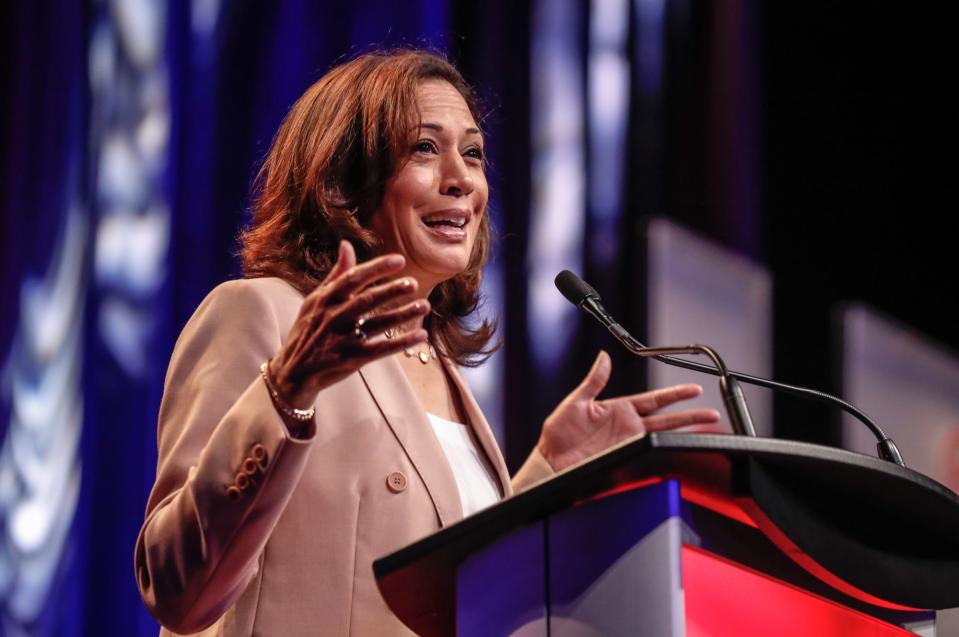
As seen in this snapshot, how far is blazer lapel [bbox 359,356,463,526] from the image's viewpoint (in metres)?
1.45

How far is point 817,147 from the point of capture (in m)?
3.78

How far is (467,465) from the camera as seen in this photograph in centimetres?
168

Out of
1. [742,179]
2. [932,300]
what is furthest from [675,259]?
[932,300]

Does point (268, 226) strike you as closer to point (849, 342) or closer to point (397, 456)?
point (397, 456)

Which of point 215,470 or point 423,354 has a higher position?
point 423,354

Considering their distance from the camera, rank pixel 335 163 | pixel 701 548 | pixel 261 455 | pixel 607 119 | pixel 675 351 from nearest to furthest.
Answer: pixel 701 548
pixel 261 455
pixel 675 351
pixel 335 163
pixel 607 119

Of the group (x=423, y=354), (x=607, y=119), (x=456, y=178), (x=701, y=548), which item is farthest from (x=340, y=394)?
(x=607, y=119)

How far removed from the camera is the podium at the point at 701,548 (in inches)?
35.9

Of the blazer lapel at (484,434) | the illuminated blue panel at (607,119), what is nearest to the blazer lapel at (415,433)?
the blazer lapel at (484,434)

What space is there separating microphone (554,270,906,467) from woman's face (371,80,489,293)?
265mm

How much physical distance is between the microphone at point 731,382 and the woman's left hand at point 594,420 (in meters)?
0.07

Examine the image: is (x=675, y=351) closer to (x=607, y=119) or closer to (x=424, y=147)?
(x=424, y=147)

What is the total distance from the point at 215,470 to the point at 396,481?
316mm

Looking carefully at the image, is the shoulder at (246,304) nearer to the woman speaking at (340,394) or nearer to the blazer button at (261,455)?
the woman speaking at (340,394)
